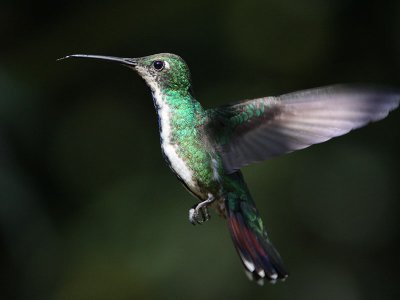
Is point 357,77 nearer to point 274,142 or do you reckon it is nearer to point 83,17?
point 83,17

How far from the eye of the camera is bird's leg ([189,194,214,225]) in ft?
5.49

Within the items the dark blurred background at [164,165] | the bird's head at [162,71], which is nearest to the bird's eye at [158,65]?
the bird's head at [162,71]

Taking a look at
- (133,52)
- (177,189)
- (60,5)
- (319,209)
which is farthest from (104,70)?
(319,209)

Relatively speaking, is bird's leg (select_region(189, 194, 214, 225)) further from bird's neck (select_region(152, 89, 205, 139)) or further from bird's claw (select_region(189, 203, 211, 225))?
bird's neck (select_region(152, 89, 205, 139))

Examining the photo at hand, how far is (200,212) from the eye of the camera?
5.67 ft

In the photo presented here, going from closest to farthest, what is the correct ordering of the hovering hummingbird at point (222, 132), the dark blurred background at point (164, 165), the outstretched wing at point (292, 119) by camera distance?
the outstretched wing at point (292, 119) < the hovering hummingbird at point (222, 132) < the dark blurred background at point (164, 165)

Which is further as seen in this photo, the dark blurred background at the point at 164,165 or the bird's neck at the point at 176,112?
the dark blurred background at the point at 164,165

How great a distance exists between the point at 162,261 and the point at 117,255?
260 mm

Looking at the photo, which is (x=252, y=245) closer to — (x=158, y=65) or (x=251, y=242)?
(x=251, y=242)

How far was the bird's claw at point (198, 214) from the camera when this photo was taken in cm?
167

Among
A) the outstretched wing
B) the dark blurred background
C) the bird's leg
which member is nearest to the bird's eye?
the outstretched wing

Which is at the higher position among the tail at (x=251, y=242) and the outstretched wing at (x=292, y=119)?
the outstretched wing at (x=292, y=119)

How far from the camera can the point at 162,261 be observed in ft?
12.1

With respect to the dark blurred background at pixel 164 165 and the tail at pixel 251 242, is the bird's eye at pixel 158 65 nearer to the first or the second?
the tail at pixel 251 242
